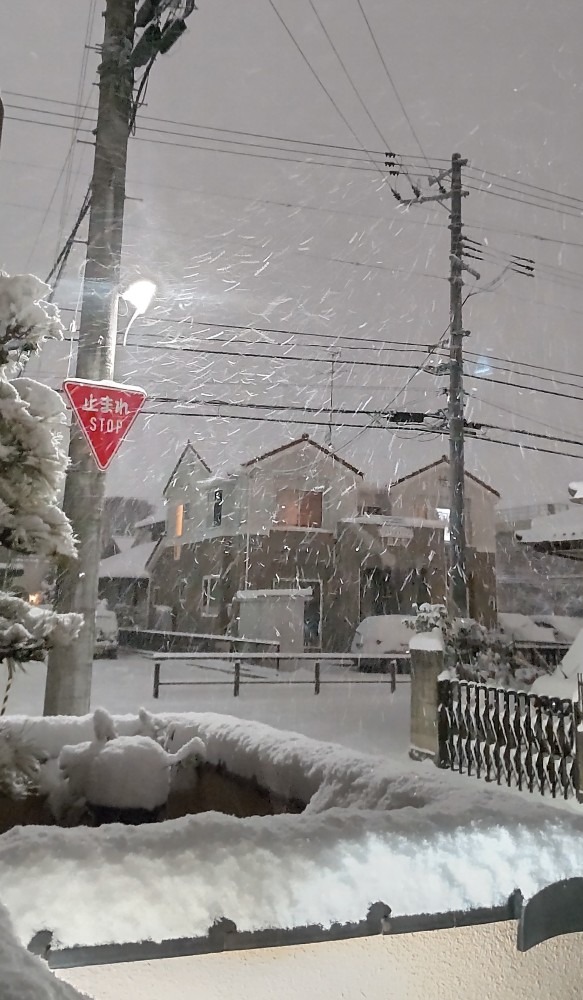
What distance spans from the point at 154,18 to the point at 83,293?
165 cm

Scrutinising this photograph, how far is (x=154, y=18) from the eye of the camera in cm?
380

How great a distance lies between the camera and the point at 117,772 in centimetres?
277

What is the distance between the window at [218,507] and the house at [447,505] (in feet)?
11.2

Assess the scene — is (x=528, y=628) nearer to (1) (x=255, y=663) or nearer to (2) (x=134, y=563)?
(1) (x=255, y=663)

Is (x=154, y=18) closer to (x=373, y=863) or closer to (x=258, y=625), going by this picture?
(x=373, y=863)

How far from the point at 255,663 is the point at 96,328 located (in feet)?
27.2

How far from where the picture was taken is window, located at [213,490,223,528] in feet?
45.2

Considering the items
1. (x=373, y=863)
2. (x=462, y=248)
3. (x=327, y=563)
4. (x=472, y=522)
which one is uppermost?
(x=462, y=248)

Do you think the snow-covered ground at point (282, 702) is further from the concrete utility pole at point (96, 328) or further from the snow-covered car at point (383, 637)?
the snow-covered car at point (383, 637)

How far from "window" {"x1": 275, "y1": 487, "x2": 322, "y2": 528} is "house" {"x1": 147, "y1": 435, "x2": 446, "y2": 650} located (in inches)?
0.8

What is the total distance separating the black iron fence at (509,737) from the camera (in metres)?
4.85

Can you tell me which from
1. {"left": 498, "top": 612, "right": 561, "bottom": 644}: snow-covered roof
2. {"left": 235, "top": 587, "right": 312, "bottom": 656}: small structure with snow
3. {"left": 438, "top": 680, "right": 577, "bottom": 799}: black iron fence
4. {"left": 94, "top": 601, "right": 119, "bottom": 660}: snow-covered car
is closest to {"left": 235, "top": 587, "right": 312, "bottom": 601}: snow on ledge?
{"left": 235, "top": 587, "right": 312, "bottom": 656}: small structure with snow

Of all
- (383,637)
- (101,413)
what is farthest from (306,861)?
(383,637)

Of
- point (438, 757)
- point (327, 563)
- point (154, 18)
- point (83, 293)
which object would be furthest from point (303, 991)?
point (327, 563)
